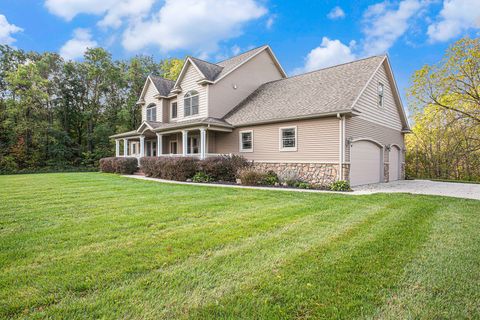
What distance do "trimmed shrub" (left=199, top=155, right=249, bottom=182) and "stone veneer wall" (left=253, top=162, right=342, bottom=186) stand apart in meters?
1.80

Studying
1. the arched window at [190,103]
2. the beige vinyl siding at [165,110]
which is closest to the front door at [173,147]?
the beige vinyl siding at [165,110]

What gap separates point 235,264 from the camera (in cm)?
324

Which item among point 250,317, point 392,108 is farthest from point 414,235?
point 392,108

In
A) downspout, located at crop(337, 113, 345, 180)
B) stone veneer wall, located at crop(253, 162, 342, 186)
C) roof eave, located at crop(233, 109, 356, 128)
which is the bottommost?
stone veneer wall, located at crop(253, 162, 342, 186)

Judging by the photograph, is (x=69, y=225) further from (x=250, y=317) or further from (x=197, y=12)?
(x=197, y=12)

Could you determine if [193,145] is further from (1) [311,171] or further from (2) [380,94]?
(2) [380,94]

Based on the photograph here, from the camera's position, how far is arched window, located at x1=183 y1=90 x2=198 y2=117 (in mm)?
17688

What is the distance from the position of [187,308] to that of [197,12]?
1567 cm

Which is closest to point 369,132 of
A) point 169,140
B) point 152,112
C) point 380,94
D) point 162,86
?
point 380,94

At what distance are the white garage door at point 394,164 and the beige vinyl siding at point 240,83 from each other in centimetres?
954

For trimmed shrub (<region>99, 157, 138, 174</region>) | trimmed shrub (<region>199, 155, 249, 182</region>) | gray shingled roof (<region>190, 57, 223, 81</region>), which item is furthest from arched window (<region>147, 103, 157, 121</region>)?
trimmed shrub (<region>199, 155, 249, 182</region>)

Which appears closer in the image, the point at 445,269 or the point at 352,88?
the point at 445,269

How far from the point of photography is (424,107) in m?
16.7

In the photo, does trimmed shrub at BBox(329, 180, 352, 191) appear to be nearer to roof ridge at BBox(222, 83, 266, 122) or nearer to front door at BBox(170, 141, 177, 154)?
roof ridge at BBox(222, 83, 266, 122)
